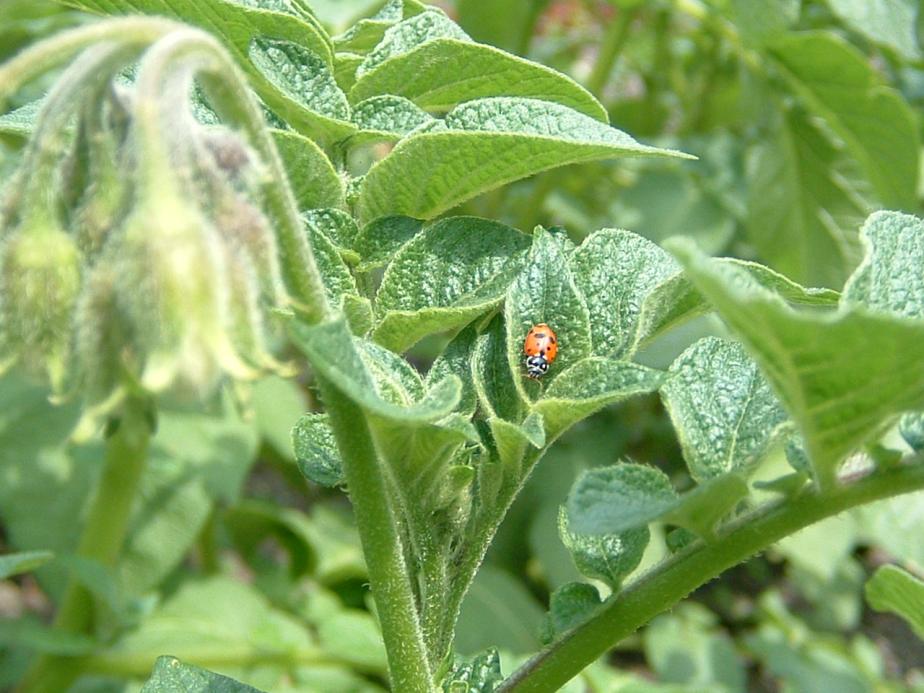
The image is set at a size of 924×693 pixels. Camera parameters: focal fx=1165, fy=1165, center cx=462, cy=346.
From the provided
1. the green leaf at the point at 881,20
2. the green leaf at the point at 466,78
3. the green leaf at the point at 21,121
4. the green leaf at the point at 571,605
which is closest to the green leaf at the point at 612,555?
the green leaf at the point at 571,605

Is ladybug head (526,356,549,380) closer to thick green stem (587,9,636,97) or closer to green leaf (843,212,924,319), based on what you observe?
green leaf (843,212,924,319)

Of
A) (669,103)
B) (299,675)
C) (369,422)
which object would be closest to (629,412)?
(669,103)

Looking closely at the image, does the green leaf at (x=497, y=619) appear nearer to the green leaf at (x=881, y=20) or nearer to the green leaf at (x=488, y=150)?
the green leaf at (x=881, y=20)

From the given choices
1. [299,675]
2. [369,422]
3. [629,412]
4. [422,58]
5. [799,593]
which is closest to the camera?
[369,422]

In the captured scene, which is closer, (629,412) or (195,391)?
(195,391)

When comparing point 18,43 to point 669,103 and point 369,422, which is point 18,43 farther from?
point 369,422
